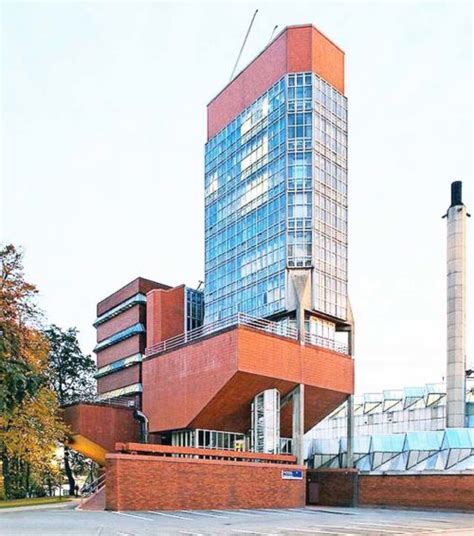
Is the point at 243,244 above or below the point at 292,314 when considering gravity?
above

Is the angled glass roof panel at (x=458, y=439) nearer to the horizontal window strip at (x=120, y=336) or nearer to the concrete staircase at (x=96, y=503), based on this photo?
the concrete staircase at (x=96, y=503)

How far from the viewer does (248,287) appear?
49.3 metres

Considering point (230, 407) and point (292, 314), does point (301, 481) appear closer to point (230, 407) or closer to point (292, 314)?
point (230, 407)

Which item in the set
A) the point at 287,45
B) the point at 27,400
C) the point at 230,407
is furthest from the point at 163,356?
the point at 287,45

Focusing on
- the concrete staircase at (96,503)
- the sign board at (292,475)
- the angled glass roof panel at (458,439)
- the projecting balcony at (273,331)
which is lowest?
the sign board at (292,475)

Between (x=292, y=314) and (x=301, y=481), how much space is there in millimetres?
10642

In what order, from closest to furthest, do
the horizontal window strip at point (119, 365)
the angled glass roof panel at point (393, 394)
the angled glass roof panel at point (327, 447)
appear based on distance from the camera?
the angled glass roof panel at point (327, 447), the horizontal window strip at point (119, 365), the angled glass roof panel at point (393, 394)

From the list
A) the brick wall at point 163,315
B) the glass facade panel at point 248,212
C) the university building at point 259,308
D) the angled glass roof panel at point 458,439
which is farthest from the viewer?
the brick wall at point 163,315

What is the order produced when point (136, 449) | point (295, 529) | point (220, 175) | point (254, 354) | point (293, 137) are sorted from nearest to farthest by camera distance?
point (295, 529) < point (136, 449) < point (254, 354) < point (293, 137) < point (220, 175)

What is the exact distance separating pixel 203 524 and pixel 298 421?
1902 cm

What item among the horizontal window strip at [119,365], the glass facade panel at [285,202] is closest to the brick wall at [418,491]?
the glass facade panel at [285,202]

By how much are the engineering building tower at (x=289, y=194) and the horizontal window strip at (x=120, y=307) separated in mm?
6330

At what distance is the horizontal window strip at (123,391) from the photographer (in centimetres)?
5299

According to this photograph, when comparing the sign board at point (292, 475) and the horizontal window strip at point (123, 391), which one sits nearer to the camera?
the sign board at point (292, 475)
